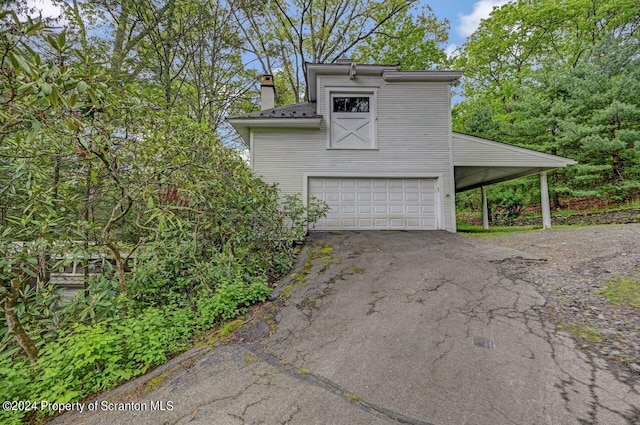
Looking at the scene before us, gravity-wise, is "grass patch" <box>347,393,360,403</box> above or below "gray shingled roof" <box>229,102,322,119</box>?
below

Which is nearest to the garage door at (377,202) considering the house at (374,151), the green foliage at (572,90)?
the house at (374,151)

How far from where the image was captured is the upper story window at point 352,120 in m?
8.00

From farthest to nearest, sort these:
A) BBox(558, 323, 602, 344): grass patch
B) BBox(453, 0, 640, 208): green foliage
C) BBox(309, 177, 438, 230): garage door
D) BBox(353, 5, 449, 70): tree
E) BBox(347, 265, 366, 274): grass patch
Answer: BBox(353, 5, 449, 70): tree → BBox(453, 0, 640, 208): green foliage → BBox(309, 177, 438, 230): garage door → BBox(347, 265, 366, 274): grass patch → BBox(558, 323, 602, 344): grass patch

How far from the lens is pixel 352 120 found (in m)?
8.10

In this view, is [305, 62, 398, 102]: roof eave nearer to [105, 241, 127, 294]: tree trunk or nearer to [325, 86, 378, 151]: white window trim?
[325, 86, 378, 151]: white window trim

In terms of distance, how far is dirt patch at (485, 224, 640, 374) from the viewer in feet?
7.88

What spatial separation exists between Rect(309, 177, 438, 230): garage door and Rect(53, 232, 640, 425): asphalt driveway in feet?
13.1

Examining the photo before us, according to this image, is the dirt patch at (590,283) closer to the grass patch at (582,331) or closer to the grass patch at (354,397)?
the grass patch at (582,331)

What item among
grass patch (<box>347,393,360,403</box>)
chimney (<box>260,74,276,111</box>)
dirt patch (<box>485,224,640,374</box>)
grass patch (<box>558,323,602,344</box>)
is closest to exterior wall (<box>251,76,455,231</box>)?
chimney (<box>260,74,276,111</box>)

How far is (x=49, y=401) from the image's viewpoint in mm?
2230

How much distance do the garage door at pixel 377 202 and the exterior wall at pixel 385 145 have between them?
0.92 ft

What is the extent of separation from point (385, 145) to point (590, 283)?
5.59 metres

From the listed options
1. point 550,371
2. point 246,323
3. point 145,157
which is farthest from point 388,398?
point 145,157

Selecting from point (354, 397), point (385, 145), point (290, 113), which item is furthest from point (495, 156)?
point (354, 397)
